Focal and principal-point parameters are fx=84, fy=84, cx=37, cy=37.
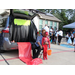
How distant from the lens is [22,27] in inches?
195

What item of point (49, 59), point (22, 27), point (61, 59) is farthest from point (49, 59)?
point (22, 27)

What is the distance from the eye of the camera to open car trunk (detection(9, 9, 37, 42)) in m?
4.46

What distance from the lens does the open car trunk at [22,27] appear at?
Result: 4.46 meters

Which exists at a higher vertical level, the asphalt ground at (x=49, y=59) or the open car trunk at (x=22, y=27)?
the open car trunk at (x=22, y=27)

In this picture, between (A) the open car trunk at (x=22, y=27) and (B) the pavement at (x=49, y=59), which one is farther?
(A) the open car trunk at (x=22, y=27)

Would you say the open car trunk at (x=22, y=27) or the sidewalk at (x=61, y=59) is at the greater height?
the open car trunk at (x=22, y=27)

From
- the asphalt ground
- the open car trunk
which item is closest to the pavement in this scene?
the asphalt ground

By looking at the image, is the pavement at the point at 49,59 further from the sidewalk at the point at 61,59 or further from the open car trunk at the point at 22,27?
the open car trunk at the point at 22,27

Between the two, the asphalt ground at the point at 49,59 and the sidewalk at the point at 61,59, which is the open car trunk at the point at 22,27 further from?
the sidewalk at the point at 61,59

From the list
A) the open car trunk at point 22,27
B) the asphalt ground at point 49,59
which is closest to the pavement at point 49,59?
the asphalt ground at point 49,59

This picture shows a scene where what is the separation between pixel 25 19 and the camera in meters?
4.81

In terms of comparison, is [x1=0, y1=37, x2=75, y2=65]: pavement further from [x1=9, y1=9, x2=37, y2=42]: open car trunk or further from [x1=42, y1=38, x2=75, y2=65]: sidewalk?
[x1=9, y1=9, x2=37, y2=42]: open car trunk
